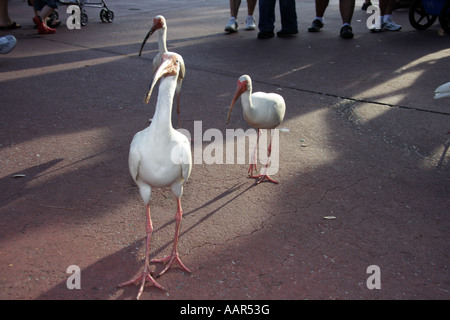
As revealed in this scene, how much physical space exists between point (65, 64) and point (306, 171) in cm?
504

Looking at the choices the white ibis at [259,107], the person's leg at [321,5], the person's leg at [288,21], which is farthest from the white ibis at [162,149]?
the person's leg at [321,5]

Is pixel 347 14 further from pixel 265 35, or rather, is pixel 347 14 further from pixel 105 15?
pixel 105 15

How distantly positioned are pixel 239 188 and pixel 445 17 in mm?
7433

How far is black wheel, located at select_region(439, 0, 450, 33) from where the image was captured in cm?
842

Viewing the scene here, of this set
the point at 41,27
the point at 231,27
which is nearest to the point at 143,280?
the point at 231,27

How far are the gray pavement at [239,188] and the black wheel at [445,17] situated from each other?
7.05 feet

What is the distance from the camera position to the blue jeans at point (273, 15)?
849 cm

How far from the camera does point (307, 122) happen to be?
503 cm

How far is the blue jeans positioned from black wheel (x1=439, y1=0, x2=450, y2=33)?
9.98ft

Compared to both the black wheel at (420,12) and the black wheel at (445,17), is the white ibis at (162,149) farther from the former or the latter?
the black wheel at (420,12)

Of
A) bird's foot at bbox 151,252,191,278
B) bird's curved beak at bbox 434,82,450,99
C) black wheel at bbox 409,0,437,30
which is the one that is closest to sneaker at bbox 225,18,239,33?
black wheel at bbox 409,0,437,30

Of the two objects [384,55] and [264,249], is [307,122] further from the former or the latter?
[384,55]

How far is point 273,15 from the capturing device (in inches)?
347
